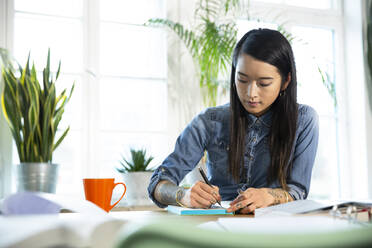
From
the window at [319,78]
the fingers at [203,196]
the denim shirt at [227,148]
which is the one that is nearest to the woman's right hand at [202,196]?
the fingers at [203,196]

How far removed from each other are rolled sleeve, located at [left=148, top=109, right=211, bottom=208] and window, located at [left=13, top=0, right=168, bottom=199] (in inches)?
47.0

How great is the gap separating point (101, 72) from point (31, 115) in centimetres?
103

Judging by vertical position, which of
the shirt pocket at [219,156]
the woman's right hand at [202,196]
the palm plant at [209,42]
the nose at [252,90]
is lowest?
the woman's right hand at [202,196]

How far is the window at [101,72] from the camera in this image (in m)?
2.64

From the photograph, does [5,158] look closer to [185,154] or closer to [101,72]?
[101,72]

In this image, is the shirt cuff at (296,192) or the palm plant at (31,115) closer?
the shirt cuff at (296,192)

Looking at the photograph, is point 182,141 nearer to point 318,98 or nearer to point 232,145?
point 232,145

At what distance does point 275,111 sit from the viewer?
5.44 feet

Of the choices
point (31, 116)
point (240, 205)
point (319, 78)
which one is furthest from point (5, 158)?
point (319, 78)

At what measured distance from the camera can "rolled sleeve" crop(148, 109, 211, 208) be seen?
1.49m

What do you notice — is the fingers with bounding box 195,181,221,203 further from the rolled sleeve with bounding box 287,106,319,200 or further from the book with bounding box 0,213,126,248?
the book with bounding box 0,213,126,248

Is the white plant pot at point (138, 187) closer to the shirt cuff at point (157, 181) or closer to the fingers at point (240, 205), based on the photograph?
the shirt cuff at point (157, 181)

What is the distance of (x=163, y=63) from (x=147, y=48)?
0.15 m

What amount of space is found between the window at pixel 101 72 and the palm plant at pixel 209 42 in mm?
206
